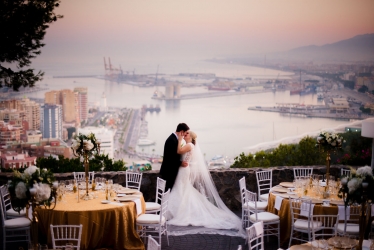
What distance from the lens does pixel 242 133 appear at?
1316cm

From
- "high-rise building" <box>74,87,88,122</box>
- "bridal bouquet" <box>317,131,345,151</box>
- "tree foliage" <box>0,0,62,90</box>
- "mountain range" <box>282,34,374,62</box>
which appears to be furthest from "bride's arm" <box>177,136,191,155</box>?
"mountain range" <box>282,34,374,62</box>

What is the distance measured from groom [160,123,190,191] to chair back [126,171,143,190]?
441 millimetres

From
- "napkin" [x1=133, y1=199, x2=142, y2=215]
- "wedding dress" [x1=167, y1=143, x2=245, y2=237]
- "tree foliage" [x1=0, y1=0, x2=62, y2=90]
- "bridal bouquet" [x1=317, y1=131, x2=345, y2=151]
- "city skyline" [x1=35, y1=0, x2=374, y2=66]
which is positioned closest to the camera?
"napkin" [x1=133, y1=199, x2=142, y2=215]

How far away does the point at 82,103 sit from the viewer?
1291 cm

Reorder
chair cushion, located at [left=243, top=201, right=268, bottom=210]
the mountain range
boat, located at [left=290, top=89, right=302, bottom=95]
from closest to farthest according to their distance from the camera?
chair cushion, located at [left=243, top=201, right=268, bottom=210], the mountain range, boat, located at [left=290, top=89, right=302, bottom=95]

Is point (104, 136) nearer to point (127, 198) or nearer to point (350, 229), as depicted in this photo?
point (127, 198)

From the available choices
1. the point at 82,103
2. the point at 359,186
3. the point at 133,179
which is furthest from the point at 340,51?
the point at 359,186

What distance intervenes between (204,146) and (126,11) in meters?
3.70

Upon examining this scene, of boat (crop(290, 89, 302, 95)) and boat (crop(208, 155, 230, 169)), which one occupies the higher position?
boat (crop(290, 89, 302, 95))

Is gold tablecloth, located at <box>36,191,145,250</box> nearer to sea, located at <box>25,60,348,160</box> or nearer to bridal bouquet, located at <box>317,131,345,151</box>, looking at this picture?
bridal bouquet, located at <box>317,131,345,151</box>

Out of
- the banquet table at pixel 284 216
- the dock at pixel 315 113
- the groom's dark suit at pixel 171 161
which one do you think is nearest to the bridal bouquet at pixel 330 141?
the banquet table at pixel 284 216

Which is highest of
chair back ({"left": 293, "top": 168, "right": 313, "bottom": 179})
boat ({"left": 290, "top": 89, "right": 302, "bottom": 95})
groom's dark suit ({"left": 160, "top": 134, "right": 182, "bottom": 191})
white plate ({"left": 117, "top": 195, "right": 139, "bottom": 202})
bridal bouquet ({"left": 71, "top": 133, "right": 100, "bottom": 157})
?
boat ({"left": 290, "top": 89, "right": 302, "bottom": 95})

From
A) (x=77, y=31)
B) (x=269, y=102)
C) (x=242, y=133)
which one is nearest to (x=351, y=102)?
(x=269, y=102)

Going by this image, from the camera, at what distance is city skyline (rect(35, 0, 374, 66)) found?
1284cm
